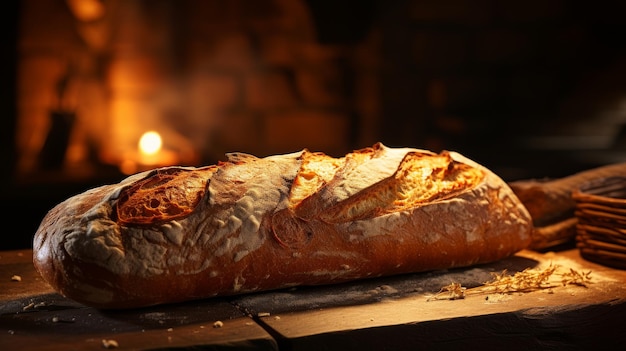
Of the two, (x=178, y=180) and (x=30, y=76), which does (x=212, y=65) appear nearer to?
(x=30, y=76)

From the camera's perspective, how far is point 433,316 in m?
1.81

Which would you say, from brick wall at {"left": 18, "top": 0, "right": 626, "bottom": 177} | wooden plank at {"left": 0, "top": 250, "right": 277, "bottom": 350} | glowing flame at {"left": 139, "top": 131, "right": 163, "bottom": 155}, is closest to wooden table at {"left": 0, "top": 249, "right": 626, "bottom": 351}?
wooden plank at {"left": 0, "top": 250, "right": 277, "bottom": 350}

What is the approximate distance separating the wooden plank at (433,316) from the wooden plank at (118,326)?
8 cm

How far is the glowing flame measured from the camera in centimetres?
427

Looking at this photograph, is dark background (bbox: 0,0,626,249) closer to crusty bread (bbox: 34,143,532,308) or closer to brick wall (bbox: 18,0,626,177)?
brick wall (bbox: 18,0,626,177)

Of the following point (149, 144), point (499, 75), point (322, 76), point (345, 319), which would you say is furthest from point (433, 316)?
point (499, 75)

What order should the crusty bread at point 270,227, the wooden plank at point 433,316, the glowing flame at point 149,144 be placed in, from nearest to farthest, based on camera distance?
1. the wooden plank at point 433,316
2. the crusty bread at point 270,227
3. the glowing flame at point 149,144

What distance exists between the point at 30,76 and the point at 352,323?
305 cm

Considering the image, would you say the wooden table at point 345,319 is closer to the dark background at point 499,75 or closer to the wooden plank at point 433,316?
the wooden plank at point 433,316

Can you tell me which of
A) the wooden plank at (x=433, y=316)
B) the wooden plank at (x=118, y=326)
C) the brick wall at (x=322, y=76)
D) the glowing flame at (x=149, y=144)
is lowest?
the wooden plank at (x=433, y=316)

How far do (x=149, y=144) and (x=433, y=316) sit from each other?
9.13ft

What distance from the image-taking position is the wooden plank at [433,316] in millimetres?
1734

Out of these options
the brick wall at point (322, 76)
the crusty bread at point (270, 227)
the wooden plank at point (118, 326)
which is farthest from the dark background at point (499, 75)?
the wooden plank at point (118, 326)

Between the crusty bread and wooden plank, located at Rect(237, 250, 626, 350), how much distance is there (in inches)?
3.0
